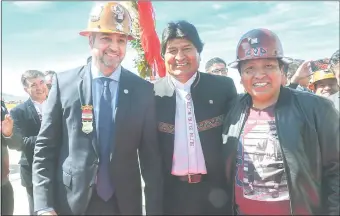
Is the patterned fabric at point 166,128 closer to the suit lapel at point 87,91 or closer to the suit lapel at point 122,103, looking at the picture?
the suit lapel at point 122,103

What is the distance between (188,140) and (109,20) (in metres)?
1.07

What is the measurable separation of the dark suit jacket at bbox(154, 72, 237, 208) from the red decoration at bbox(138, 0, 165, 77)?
305cm

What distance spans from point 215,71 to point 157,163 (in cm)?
373

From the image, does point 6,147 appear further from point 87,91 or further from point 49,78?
point 49,78

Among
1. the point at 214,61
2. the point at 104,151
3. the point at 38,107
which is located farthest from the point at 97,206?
the point at 214,61

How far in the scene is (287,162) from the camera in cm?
228

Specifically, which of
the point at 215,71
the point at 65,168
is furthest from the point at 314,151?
the point at 215,71

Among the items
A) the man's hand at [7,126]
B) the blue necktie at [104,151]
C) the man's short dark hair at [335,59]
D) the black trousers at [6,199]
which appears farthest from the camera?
the black trousers at [6,199]

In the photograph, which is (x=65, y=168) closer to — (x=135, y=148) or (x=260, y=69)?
(x=135, y=148)

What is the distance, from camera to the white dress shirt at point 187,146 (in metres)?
A: 2.73

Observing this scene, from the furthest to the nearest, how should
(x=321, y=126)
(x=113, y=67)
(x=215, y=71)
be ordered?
(x=215, y=71), (x=113, y=67), (x=321, y=126)

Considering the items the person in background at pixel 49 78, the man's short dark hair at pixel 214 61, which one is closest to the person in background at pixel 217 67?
the man's short dark hair at pixel 214 61

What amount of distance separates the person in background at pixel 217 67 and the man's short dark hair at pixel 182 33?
3.25 m

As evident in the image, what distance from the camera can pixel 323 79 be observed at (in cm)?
388
